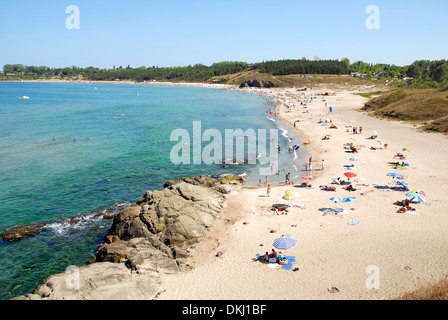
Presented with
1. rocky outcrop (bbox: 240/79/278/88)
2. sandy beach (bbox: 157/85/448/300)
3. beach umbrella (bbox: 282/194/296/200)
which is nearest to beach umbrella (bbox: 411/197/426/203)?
sandy beach (bbox: 157/85/448/300)

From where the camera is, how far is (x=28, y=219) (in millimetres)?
23203

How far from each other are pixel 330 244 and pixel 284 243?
10.0 ft

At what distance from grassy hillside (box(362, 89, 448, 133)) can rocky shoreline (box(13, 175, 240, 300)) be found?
4251cm

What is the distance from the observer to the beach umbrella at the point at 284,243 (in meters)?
17.7

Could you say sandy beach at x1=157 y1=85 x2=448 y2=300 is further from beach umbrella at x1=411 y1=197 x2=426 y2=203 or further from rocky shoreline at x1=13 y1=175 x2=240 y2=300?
rocky shoreline at x1=13 y1=175 x2=240 y2=300

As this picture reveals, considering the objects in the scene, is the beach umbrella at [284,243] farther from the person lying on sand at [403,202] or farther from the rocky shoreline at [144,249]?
the person lying on sand at [403,202]

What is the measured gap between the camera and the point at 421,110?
55.5 metres

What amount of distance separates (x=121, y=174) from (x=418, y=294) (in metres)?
29.0

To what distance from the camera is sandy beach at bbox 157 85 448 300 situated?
14576mm

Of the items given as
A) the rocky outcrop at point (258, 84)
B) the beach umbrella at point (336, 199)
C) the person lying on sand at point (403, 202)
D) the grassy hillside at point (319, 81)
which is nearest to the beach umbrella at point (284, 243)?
the beach umbrella at point (336, 199)

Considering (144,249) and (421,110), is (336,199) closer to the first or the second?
(144,249)

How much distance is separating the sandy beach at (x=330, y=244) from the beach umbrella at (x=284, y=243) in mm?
436

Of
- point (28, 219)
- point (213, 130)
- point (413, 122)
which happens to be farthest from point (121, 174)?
point (413, 122)
